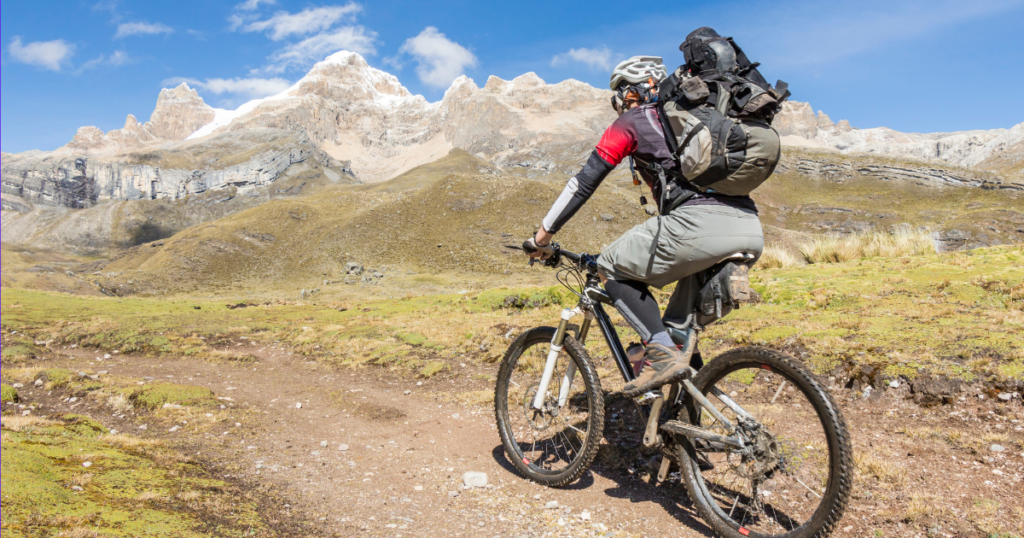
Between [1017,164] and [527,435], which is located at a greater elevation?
[1017,164]

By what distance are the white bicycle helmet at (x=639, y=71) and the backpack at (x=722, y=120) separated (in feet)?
1.21

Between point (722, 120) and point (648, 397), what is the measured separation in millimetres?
2171

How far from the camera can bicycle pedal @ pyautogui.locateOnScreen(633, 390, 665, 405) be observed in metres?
3.96

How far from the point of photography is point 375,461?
18.1 feet

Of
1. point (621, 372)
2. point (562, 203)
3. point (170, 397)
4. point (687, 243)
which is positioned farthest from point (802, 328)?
point (170, 397)

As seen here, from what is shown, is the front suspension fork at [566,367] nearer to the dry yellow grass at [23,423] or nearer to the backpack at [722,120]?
the backpack at [722,120]

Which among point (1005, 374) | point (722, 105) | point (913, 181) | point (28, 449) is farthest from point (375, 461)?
point (913, 181)

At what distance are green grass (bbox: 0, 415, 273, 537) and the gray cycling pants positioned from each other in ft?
11.1

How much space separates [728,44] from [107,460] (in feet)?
20.9

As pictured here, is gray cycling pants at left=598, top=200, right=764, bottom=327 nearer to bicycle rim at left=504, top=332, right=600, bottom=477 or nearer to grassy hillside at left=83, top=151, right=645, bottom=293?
bicycle rim at left=504, top=332, right=600, bottom=477

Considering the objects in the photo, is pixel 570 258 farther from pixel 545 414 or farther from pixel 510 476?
pixel 510 476

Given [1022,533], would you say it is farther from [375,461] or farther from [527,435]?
[375,461]

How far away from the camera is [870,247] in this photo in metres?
14.3

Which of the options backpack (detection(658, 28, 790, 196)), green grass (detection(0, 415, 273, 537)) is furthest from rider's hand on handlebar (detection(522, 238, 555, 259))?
green grass (detection(0, 415, 273, 537))
